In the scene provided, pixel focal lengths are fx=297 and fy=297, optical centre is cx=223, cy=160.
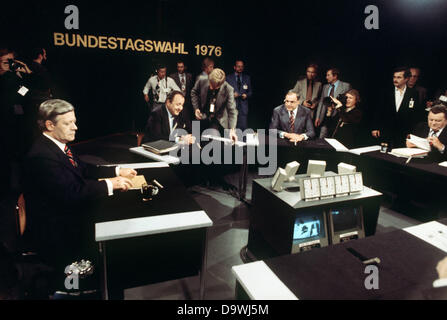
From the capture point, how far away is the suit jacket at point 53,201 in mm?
1961

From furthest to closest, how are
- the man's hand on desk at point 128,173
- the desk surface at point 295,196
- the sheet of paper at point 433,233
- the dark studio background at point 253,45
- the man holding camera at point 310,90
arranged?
the man holding camera at point 310,90, the dark studio background at point 253,45, the man's hand on desk at point 128,173, the desk surface at point 295,196, the sheet of paper at point 433,233

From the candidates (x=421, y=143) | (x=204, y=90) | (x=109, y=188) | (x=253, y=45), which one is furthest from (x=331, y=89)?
(x=109, y=188)

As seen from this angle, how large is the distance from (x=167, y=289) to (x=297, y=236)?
3.97ft

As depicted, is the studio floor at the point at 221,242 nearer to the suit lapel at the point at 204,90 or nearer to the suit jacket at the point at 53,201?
the suit jacket at the point at 53,201

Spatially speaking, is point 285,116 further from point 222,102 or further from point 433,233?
point 433,233

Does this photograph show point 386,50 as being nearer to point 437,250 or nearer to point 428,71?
point 428,71

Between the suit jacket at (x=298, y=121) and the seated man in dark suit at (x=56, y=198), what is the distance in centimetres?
318

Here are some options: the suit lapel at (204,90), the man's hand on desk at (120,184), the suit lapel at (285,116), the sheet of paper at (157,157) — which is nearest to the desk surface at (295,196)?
the sheet of paper at (157,157)

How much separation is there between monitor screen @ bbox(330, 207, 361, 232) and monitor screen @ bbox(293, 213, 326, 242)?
134 mm

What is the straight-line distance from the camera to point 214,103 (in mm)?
5590

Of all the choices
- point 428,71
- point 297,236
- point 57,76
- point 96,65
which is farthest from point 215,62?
point 297,236

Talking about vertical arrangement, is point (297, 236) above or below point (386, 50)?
below

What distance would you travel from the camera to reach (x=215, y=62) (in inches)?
281
